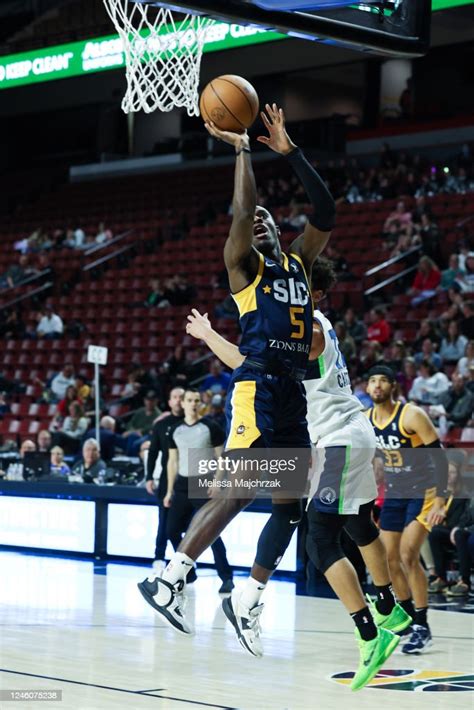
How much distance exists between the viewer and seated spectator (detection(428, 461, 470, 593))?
37.4 feet

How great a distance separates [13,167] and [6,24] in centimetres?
576

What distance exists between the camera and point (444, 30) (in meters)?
20.9

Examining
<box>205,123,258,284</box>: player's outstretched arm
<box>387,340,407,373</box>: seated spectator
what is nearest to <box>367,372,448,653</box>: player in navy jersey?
<box>205,123,258,284</box>: player's outstretched arm

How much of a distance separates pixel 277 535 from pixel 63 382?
568 inches

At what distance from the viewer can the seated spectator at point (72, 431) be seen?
1664 centimetres

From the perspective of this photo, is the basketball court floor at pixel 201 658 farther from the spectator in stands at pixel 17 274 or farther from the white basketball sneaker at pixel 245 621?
the spectator in stands at pixel 17 274

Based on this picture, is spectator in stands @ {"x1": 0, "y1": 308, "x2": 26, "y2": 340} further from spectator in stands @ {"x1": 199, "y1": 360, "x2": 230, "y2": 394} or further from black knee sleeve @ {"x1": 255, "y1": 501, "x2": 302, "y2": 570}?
black knee sleeve @ {"x1": 255, "y1": 501, "x2": 302, "y2": 570}

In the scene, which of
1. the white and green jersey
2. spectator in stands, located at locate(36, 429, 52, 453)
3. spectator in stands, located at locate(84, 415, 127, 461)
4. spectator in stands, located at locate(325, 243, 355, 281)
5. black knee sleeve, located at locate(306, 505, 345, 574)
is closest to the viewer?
black knee sleeve, located at locate(306, 505, 345, 574)

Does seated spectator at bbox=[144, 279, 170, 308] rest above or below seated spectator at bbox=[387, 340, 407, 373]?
above

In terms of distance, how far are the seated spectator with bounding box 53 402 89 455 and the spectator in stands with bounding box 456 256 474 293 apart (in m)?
5.71

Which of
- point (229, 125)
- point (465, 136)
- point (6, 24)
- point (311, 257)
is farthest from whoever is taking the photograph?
point (6, 24)

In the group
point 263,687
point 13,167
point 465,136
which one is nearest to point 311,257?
point 263,687

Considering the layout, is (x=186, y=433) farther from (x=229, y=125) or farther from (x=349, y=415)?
(x=229, y=125)

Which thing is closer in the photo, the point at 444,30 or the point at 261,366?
the point at 261,366
